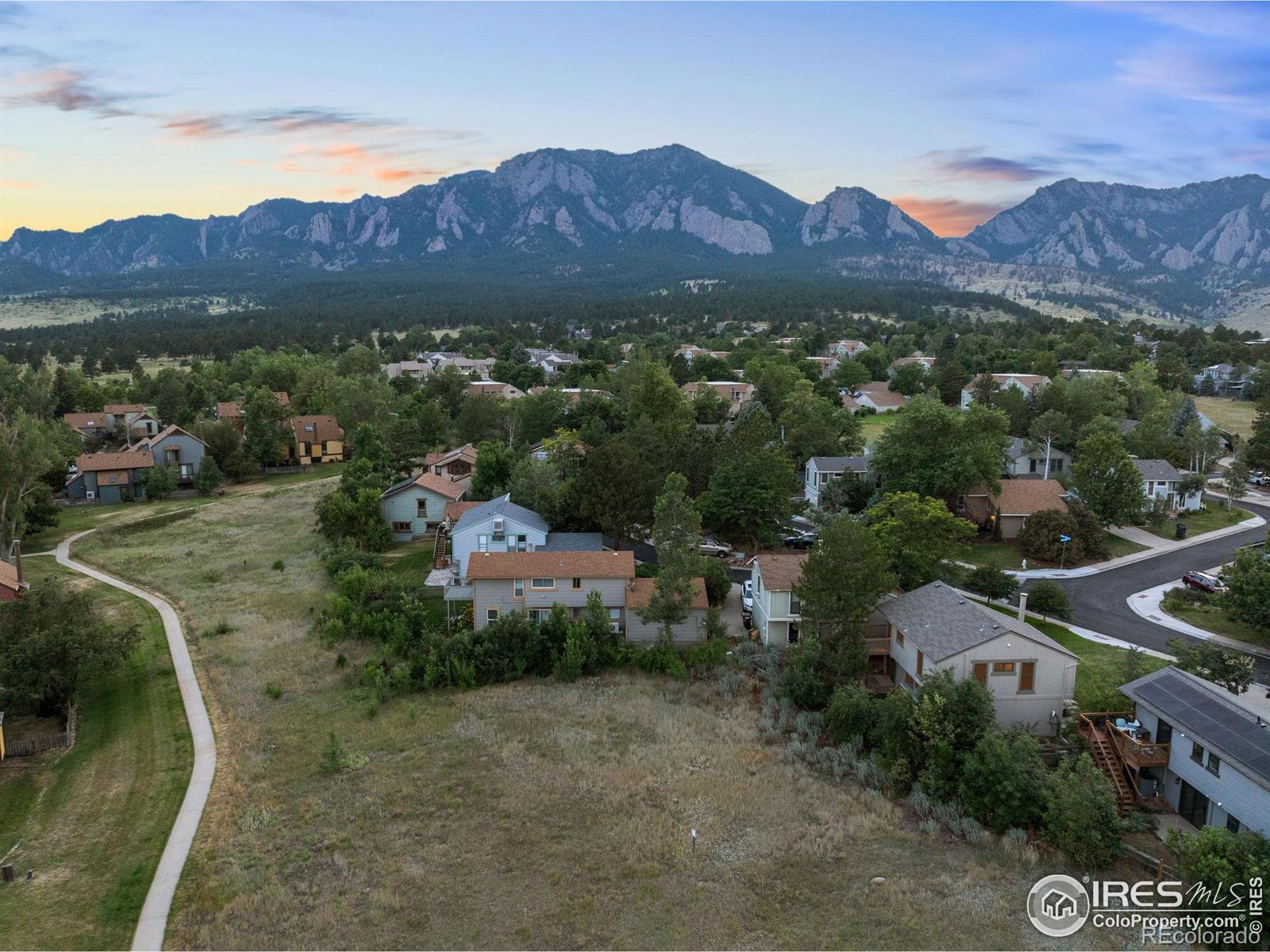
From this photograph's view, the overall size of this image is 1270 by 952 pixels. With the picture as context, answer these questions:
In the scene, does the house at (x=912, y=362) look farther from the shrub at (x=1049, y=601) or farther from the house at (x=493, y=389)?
the shrub at (x=1049, y=601)

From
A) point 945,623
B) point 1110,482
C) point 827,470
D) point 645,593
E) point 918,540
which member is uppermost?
point 1110,482

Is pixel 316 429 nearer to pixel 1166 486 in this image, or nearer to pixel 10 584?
pixel 10 584

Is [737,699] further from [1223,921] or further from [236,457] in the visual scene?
[236,457]

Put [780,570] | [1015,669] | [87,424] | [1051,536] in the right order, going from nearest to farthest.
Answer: [1015,669], [780,570], [1051,536], [87,424]

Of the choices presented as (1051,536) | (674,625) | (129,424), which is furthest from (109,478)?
(1051,536)

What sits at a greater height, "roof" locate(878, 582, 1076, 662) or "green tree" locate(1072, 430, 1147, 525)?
"green tree" locate(1072, 430, 1147, 525)

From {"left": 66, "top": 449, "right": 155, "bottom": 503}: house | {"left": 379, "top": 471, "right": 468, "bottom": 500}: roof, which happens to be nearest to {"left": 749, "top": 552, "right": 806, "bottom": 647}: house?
{"left": 379, "top": 471, "right": 468, "bottom": 500}: roof

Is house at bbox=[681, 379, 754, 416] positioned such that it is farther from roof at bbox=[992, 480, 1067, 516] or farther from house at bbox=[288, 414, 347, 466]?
roof at bbox=[992, 480, 1067, 516]

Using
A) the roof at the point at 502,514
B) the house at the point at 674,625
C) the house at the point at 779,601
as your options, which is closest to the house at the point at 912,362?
the roof at the point at 502,514
